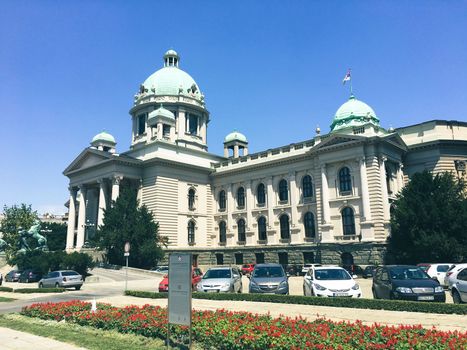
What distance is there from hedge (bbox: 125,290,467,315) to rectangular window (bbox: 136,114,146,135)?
48.1m

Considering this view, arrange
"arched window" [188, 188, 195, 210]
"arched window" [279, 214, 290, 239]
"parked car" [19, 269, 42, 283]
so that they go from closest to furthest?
"parked car" [19, 269, 42, 283] < "arched window" [279, 214, 290, 239] < "arched window" [188, 188, 195, 210]

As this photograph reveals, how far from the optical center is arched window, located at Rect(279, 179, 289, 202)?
5084cm

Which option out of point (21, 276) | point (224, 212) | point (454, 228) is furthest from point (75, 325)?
point (224, 212)

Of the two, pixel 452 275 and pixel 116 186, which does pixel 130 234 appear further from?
pixel 452 275

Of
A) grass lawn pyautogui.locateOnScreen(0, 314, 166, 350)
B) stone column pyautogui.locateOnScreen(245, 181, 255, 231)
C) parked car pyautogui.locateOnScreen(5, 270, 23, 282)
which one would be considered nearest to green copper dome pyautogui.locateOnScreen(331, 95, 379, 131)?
stone column pyautogui.locateOnScreen(245, 181, 255, 231)

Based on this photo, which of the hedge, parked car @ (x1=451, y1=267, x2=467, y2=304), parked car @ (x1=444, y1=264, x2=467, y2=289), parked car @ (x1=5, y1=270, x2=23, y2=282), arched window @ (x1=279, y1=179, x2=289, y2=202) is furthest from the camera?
arched window @ (x1=279, y1=179, x2=289, y2=202)

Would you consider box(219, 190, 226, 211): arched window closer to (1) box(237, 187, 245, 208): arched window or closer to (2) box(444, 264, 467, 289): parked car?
(1) box(237, 187, 245, 208): arched window

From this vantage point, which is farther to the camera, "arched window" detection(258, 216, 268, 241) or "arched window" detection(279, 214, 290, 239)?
"arched window" detection(258, 216, 268, 241)

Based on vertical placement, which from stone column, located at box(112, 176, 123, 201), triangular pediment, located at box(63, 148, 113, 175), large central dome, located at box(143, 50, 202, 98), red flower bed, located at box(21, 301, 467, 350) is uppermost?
large central dome, located at box(143, 50, 202, 98)

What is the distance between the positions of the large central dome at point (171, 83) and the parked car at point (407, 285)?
178 ft

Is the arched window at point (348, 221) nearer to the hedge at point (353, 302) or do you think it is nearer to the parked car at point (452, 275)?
the parked car at point (452, 275)

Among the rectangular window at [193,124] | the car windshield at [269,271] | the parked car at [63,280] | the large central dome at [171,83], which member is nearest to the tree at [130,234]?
the parked car at [63,280]

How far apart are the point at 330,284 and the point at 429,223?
74.2ft

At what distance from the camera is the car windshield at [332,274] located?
762 inches
